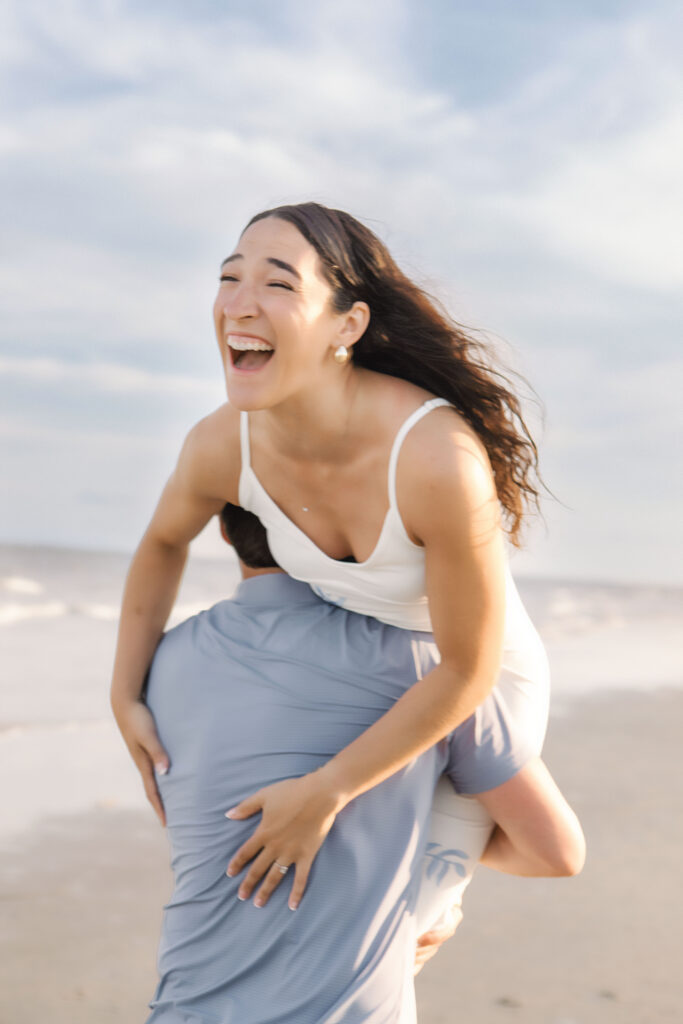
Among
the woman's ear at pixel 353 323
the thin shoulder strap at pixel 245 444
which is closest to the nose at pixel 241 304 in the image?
the woman's ear at pixel 353 323

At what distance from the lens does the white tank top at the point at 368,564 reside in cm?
212

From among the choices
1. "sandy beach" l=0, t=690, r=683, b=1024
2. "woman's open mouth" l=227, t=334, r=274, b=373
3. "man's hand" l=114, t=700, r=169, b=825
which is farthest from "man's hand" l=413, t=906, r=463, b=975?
"woman's open mouth" l=227, t=334, r=274, b=373

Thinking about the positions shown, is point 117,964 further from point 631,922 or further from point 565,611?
point 565,611

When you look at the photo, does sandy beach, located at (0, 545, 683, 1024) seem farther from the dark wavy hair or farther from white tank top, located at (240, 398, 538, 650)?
the dark wavy hair

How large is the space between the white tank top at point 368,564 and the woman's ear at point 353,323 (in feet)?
0.73

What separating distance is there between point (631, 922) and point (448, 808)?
6.35 ft

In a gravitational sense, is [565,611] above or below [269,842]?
below

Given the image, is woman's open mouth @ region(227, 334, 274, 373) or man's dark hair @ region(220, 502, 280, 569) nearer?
woman's open mouth @ region(227, 334, 274, 373)

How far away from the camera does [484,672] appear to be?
2090 mm

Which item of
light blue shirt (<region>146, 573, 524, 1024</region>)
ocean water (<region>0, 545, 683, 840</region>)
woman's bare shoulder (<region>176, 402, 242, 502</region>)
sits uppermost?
woman's bare shoulder (<region>176, 402, 242, 502</region>)

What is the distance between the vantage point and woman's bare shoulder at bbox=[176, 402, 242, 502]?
7.97 feet

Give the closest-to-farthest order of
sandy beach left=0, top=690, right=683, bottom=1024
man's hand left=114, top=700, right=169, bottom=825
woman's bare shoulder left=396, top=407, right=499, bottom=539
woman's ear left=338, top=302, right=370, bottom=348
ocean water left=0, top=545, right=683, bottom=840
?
woman's bare shoulder left=396, top=407, right=499, bottom=539
woman's ear left=338, top=302, right=370, bottom=348
man's hand left=114, top=700, right=169, bottom=825
sandy beach left=0, top=690, right=683, bottom=1024
ocean water left=0, top=545, right=683, bottom=840

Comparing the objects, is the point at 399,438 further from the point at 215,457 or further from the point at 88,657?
the point at 88,657

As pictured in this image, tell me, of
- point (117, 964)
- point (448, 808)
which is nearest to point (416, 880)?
point (448, 808)
